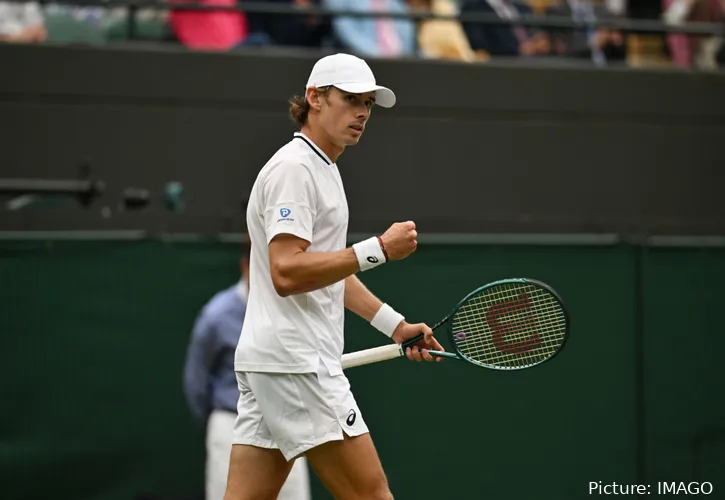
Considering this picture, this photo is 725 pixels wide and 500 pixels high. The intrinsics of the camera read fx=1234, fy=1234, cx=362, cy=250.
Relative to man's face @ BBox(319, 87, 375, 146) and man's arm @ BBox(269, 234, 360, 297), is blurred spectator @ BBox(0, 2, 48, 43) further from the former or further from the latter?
man's arm @ BBox(269, 234, 360, 297)

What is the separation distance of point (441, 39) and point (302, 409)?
6131mm

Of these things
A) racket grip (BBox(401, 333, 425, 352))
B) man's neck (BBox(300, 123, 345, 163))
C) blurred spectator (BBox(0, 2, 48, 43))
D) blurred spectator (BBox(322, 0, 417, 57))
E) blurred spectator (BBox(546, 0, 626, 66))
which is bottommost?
racket grip (BBox(401, 333, 425, 352))

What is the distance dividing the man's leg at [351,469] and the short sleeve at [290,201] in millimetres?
782

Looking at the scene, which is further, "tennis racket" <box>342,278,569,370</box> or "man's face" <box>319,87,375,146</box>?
"tennis racket" <box>342,278,569,370</box>

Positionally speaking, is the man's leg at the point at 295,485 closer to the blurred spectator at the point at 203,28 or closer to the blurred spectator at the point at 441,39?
the blurred spectator at the point at 203,28

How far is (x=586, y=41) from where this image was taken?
10742 mm

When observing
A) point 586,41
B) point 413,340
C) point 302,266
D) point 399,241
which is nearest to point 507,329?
point 413,340

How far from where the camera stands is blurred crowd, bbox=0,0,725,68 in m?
9.39

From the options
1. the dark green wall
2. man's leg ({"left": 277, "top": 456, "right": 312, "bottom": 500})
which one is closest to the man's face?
man's leg ({"left": 277, "top": 456, "right": 312, "bottom": 500})

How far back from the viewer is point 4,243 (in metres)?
7.48

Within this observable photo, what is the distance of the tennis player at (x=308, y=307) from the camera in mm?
4430

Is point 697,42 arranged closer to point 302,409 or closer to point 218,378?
point 218,378

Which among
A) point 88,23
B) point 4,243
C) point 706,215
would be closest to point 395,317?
point 4,243

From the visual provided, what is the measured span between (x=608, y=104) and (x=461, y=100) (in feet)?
4.14
